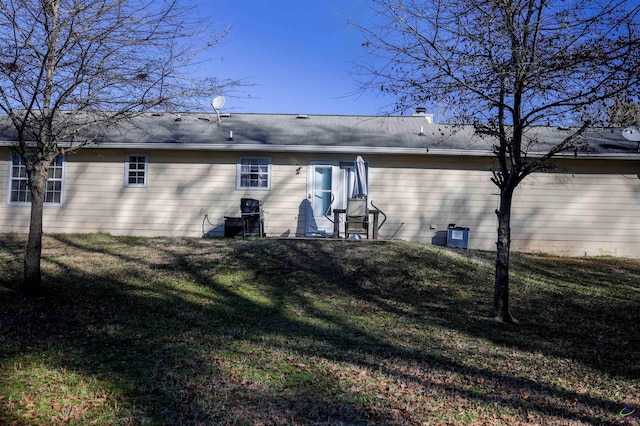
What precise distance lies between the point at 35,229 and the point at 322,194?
25.8ft

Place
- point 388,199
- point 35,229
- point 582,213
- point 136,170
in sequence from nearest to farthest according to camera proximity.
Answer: point 35,229 < point 582,213 < point 388,199 < point 136,170

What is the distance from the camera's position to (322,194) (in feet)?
43.8

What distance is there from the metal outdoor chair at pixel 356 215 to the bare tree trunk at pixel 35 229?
6.64 meters

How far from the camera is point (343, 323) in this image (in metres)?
6.31

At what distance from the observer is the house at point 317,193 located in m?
13.2

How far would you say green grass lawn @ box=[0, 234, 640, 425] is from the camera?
348 cm

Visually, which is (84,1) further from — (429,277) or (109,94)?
(429,277)

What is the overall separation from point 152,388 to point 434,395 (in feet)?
6.67

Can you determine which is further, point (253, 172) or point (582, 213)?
point (253, 172)

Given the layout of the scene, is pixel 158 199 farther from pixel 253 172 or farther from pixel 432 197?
pixel 432 197

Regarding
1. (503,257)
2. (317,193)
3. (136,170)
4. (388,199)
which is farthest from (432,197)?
(136,170)

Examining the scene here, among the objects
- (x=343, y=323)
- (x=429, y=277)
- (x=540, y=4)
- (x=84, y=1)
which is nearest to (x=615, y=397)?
(x=343, y=323)

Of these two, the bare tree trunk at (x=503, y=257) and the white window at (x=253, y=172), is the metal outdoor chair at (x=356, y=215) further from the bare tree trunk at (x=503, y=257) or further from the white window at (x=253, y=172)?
the bare tree trunk at (x=503, y=257)

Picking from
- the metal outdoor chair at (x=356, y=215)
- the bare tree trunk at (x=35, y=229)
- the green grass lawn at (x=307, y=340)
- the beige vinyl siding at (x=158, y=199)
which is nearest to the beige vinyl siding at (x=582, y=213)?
the green grass lawn at (x=307, y=340)
